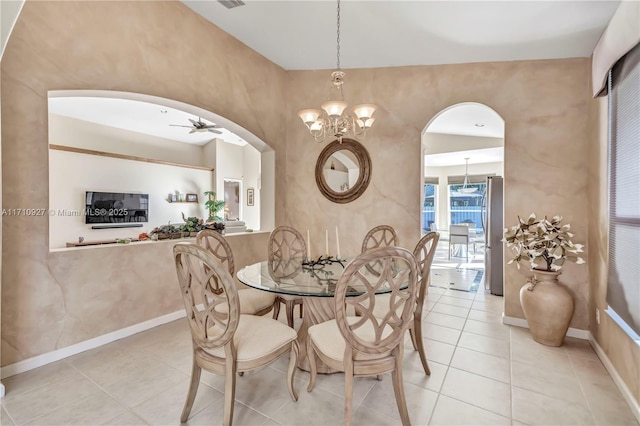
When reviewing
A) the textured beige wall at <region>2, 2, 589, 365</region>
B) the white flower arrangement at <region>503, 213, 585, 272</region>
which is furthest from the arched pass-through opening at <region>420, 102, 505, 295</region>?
the white flower arrangement at <region>503, 213, 585, 272</region>

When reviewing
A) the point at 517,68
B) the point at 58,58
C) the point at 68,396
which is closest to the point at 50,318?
the point at 68,396

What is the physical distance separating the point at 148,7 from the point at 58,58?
988mm

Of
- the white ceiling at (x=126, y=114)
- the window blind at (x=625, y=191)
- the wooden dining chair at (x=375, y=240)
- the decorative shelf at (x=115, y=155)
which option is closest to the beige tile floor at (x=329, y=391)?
the window blind at (x=625, y=191)

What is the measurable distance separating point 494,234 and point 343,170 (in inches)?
100

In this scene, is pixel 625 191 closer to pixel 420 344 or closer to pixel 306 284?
pixel 420 344

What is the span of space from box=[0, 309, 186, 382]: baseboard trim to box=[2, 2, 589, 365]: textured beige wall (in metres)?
0.06

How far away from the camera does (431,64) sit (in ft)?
12.1

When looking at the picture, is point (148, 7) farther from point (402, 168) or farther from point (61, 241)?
point (61, 241)

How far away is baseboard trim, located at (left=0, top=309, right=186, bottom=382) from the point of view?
2.15 metres

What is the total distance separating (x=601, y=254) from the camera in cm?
257

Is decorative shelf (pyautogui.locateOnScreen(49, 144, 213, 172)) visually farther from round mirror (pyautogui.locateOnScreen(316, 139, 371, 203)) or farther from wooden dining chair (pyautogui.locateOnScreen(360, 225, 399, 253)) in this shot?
wooden dining chair (pyautogui.locateOnScreen(360, 225, 399, 253))

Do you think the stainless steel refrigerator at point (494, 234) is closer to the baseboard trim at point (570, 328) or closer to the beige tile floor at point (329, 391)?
the baseboard trim at point (570, 328)

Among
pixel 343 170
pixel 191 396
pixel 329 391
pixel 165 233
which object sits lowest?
pixel 329 391

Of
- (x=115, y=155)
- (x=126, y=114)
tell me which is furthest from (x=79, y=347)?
(x=115, y=155)
